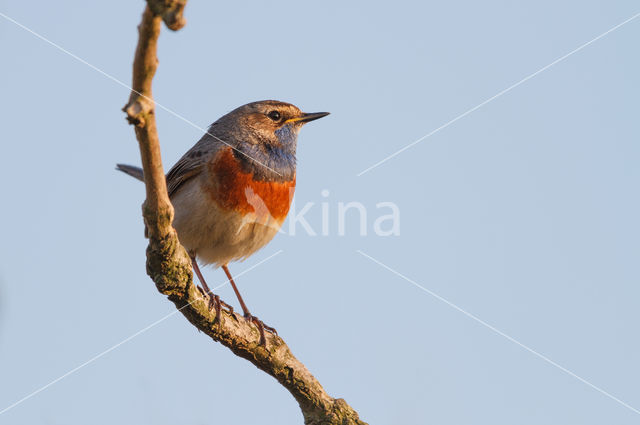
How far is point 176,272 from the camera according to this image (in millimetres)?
6332

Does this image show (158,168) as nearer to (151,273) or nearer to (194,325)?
(151,273)

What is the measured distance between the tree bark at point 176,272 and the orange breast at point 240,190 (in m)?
1.54

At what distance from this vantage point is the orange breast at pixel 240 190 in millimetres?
8555

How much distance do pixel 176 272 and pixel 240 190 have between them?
2403mm

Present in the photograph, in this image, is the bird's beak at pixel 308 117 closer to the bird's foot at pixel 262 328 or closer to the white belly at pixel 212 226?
the white belly at pixel 212 226

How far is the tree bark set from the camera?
455 cm

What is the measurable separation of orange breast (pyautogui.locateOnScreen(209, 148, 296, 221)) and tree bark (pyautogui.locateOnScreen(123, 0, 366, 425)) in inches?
60.7

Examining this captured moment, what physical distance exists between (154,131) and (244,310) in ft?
14.7

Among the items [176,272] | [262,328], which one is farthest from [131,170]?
[176,272]

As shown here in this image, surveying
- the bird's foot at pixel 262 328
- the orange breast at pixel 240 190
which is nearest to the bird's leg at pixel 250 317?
the bird's foot at pixel 262 328

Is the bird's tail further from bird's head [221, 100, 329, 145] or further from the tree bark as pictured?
the tree bark

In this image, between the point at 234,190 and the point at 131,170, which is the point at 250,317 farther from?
the point at 131,170

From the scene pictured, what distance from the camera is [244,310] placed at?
30.3 feet

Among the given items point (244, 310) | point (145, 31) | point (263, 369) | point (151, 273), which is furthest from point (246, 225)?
point (145, 31)
